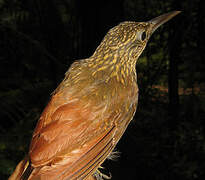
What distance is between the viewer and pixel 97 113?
1374 mm

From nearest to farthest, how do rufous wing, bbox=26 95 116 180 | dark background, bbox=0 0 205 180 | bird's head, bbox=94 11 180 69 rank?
rufous wing, bbox=26 95 116 180 → bird's head, bbox=94 11 180 69 → dark background, bbox=0 0 205 180

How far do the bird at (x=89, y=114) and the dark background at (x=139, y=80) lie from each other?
1.41 m

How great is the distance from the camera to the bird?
3.94 feet

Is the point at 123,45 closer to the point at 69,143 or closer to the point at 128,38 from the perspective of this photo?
the point at 128,38

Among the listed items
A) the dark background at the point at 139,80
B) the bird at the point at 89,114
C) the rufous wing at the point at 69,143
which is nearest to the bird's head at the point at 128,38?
the bird at the point at 89,114

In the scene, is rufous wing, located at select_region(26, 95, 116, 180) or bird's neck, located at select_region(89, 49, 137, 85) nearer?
rufous wing, located at select_region(26, 95, 116, 180)

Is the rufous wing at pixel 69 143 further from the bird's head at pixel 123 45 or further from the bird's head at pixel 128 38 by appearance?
the bird's head at pixel 128 38

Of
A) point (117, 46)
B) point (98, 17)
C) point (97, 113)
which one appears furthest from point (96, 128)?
point (98, 17)

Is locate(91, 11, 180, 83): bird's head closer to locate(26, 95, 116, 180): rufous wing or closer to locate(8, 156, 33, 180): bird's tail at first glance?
locate(26, 95, 116, 180): rufous wing

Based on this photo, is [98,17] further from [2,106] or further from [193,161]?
[193,161]

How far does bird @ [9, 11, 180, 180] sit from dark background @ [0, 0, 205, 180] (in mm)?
1405

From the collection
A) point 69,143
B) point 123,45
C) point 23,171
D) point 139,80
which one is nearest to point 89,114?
point 69,143

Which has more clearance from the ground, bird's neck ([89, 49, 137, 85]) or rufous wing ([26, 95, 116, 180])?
bird's neck ([89, 49, 137, 85])

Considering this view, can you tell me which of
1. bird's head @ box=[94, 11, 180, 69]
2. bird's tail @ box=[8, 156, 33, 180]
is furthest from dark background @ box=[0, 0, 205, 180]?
bird's tail @ box=[8, 156, 33, 180]
